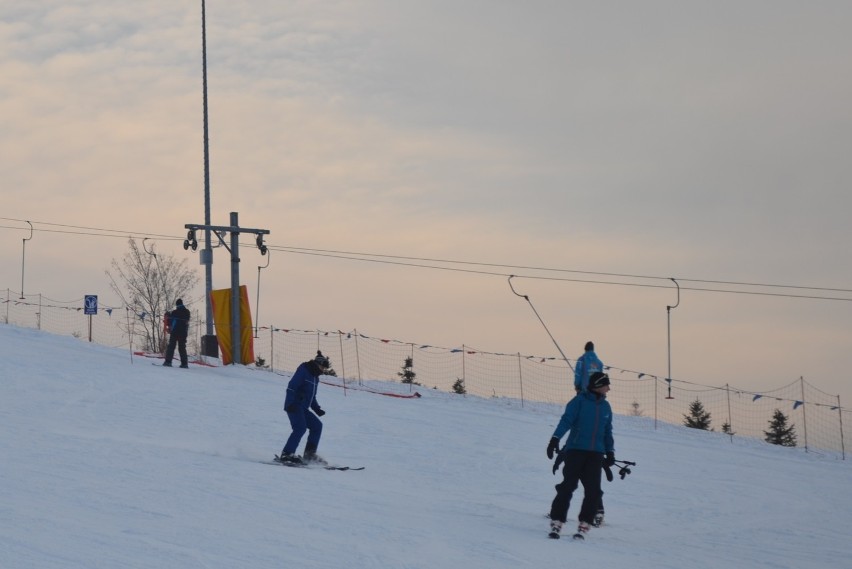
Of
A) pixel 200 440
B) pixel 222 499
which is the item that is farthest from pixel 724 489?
pixel 222 499

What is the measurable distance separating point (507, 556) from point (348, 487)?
13.5 ft

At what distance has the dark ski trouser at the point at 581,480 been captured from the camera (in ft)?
36.2

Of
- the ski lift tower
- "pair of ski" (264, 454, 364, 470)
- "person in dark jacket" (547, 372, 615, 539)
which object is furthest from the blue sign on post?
"person in dark jacket" (547, 372, 615, 539)

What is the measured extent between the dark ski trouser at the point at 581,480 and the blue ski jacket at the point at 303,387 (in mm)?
5116

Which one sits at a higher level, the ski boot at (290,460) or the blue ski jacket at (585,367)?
the blue ski jacket at (585,367)

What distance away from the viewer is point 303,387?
15.3 meters

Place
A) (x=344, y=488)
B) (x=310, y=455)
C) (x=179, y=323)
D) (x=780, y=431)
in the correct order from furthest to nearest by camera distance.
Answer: (x=780, y=431) → (x=179, y=323) → (x=310, y=455) → (x=344, y=488)

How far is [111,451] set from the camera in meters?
13.6

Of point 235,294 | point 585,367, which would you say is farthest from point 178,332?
point 585,367

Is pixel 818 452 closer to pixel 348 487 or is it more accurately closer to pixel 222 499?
pixel 348 487

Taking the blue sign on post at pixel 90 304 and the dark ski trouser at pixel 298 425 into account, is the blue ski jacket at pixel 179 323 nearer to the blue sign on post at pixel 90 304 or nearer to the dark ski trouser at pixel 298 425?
the blue sign on post at pixel 90 304

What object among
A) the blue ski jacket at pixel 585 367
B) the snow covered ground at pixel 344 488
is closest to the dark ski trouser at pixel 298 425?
the snow covered ground at pixel 344 488

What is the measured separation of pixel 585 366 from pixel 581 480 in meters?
4.96

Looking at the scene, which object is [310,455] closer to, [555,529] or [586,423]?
[555,529]
